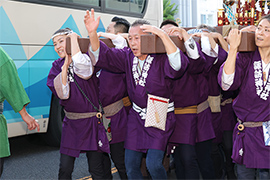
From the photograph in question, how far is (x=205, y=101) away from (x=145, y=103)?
844 millimetres

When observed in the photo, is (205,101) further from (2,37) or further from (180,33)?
(2,37)

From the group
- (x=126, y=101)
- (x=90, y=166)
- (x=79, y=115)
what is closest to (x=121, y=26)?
(x=126, y=101)

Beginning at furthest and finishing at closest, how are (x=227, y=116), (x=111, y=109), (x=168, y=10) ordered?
(x=168, y=10)
(x=227, y=116)
(x=111, y=109)

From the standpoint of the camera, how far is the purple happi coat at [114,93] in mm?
4133

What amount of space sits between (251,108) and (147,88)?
0.90 meters

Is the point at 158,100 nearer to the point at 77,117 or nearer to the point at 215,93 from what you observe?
the point at 77,117

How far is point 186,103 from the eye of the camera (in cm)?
389

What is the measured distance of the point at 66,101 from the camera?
375 cm

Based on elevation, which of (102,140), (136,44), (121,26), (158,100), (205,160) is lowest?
(205,160)

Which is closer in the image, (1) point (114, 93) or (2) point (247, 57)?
(2) point (247, 57)

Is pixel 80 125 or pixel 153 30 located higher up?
pixel 153 30

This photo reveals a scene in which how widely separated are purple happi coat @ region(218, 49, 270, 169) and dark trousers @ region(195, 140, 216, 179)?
2.58 ft

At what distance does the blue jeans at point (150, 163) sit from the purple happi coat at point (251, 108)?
633 millimetres

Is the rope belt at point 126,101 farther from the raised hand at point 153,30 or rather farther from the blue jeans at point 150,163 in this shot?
the raised hand at point 153,30
